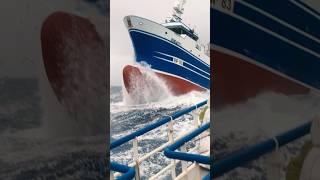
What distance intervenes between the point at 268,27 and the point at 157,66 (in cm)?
767

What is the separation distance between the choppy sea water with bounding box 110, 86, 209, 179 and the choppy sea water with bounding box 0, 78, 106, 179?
328cm

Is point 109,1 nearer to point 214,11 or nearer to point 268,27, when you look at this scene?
point 214,11

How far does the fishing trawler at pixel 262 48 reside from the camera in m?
1.94

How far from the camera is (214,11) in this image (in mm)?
1940

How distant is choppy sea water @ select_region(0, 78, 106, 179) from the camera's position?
1290mm

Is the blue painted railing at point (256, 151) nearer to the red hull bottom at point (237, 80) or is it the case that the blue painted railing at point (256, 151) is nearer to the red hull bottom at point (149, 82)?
the red hull bottom at point (237, 80)

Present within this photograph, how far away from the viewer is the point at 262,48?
209 centimetres

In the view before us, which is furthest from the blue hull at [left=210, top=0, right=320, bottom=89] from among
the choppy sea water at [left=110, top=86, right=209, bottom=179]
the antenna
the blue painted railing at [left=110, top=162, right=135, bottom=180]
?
the antenna

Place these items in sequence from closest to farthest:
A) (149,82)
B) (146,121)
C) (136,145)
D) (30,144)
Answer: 1. (30,144)
2. (136,145)
3. (146,121)
4. (149,82)

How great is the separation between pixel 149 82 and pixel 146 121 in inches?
79.0

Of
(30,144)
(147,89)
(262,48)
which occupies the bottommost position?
(147,89)

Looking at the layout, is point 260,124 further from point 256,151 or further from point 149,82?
point 149,82

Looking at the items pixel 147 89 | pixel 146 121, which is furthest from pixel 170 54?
pixel 146 121

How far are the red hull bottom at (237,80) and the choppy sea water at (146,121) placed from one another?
9.19 ft
